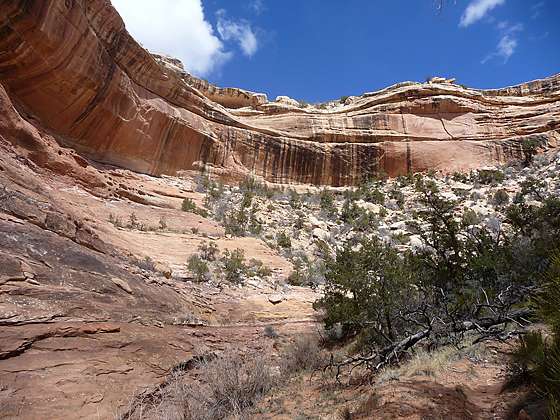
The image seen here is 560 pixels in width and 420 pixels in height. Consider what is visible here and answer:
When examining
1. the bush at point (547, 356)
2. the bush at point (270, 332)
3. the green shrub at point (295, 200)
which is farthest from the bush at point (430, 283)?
the green shrub at point (295, 200)

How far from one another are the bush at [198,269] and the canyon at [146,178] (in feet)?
0.74

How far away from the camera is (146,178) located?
734 inches

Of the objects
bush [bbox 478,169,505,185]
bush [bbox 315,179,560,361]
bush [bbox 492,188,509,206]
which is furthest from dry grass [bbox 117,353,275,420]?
bush [bbox 478,169,505,185]

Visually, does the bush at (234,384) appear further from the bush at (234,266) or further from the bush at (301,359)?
the bush at (234,266)

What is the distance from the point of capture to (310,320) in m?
9.41

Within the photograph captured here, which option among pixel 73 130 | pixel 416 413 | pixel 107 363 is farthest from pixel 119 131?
pixel 416 413

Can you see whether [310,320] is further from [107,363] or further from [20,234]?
[20,234]

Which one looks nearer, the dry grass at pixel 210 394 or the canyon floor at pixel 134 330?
the canyon floor at pixel 134 330

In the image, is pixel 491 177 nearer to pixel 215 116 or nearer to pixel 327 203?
pixel 327 203

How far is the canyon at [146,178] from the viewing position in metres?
4.57

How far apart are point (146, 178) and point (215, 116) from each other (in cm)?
708

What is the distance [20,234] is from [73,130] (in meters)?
12.8

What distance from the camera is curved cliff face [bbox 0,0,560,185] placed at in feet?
47.6

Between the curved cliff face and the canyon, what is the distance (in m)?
0.08
